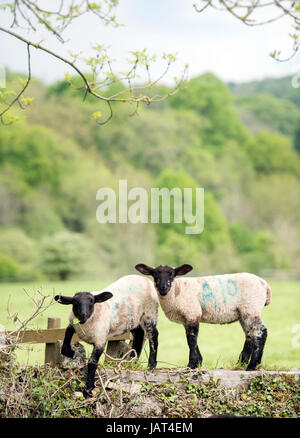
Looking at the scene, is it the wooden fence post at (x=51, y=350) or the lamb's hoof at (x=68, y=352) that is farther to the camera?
the wooden fence post at (x=51, y=350)

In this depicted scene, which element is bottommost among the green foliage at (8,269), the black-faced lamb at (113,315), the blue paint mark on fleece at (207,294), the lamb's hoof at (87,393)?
the lamb's hoof at (87,393)

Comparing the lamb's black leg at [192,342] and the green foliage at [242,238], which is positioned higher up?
the green foliage at [242,238]

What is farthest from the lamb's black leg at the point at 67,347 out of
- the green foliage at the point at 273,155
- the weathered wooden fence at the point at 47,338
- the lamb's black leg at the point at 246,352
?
the green foliage at the point at 273,155

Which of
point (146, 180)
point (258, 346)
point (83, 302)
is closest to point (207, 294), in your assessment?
point (258, 346)

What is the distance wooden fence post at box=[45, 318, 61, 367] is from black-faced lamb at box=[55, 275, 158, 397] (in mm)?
251

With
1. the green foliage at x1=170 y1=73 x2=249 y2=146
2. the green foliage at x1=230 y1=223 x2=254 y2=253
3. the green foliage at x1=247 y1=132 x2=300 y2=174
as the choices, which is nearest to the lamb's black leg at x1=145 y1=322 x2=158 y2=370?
the green foliage at x1=230 y1=223 x2=254 y2=253

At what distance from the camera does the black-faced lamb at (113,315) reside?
17.4ft

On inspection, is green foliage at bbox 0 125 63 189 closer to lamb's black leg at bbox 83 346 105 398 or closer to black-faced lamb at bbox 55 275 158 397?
black-faced lamb at bbox 55 275 158 397

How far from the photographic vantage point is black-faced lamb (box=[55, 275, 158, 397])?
5316 millimetres

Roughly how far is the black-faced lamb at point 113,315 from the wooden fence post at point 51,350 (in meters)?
0.25

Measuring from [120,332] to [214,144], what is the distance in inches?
1718

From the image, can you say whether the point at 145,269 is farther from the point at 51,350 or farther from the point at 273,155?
the point at 273,155

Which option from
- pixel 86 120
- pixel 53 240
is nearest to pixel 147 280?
pixel 53 240

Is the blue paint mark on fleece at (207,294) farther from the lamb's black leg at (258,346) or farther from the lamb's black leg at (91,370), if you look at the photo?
the lamb's black leg at (91,370)
